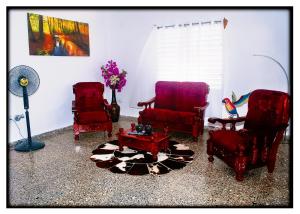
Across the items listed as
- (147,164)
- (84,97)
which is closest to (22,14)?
(84,97)

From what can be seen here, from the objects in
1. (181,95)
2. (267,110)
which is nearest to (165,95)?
(181,95)

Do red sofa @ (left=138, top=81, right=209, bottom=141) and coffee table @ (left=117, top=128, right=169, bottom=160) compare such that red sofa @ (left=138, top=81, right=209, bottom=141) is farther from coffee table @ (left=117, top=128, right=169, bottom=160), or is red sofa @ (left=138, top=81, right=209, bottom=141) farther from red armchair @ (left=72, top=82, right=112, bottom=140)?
coffee table @ (left=117, top=128, right=169, bottom=160)

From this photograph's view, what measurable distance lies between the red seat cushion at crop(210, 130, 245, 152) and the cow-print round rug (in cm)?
A: 59

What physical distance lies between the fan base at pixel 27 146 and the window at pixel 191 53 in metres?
3.13

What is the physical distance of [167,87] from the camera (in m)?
5.57

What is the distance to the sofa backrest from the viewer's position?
17.0 ft

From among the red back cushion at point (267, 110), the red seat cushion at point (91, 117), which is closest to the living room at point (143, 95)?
the red seat cushion at point (91, 117)

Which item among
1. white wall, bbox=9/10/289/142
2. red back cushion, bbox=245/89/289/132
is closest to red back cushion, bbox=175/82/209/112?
white wall, bbox=9/10/289/142

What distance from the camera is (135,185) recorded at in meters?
3.17

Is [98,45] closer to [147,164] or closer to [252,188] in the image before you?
[147,164]

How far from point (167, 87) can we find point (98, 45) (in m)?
2.21

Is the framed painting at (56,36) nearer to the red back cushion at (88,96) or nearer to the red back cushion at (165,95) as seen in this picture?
the red back cushion at (88,96)

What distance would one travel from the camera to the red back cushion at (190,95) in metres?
5.14

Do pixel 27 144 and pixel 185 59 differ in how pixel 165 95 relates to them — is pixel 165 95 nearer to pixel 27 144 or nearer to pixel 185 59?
pixel 185 59
